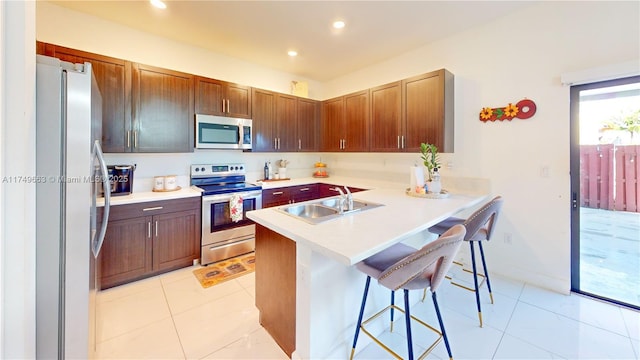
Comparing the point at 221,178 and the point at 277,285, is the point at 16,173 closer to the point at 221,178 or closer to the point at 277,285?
the point at 277,285

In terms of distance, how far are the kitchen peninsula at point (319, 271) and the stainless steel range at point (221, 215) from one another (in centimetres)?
128

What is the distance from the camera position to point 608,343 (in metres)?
1.76

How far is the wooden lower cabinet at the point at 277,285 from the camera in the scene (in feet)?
5.24

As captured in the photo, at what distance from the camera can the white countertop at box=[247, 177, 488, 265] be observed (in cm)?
→ 123

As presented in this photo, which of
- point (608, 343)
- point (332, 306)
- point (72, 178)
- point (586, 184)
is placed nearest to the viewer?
point (72, 178)

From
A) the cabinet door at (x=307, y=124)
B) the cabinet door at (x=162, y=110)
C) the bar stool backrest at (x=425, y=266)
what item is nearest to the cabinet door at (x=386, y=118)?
the cabinet door at (x=307, y=124)

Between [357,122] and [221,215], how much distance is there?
7.57 ft

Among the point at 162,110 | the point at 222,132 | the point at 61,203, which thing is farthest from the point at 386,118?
the point at 61,203

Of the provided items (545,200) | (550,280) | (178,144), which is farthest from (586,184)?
(178,144)

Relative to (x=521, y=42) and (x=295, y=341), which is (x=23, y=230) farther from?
(x=521, y=42)

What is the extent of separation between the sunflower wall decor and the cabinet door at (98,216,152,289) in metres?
3.74

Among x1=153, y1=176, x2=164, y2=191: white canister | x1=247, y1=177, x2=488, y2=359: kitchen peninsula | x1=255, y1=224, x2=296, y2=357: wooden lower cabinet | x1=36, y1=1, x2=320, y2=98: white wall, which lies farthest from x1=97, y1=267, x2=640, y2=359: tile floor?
x1=36, y1=1, x2=320, y2=98: white wall

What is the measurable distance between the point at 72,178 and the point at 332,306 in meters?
1.49

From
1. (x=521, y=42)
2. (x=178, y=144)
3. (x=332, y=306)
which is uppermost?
(x=521, y=42)
